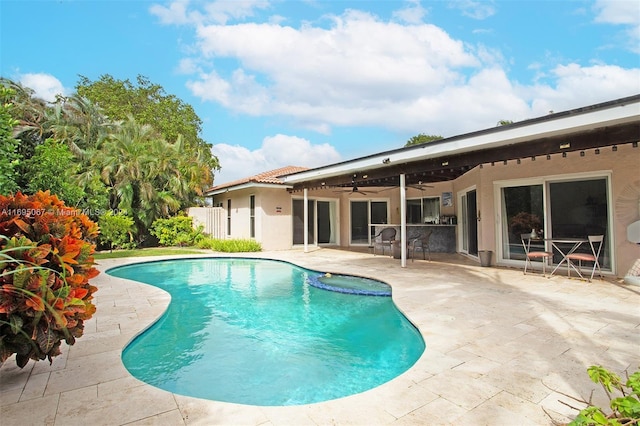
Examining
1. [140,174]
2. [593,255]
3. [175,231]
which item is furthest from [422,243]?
[140,174]

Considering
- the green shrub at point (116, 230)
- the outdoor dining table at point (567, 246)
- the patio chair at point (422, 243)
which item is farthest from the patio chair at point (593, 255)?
the green shrub at point (116, 230)

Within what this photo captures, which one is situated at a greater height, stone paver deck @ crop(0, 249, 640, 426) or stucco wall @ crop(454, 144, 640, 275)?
stucco wall @ crop(454, 144, 640, 275)

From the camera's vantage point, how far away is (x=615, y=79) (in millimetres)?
11234

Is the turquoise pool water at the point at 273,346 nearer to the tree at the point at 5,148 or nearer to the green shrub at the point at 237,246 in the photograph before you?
the tree at the point at 5,148

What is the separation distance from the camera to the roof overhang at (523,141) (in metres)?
5.91

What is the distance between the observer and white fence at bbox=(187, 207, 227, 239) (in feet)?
60.3

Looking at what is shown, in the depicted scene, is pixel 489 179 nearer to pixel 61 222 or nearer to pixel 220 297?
pixel 220 297

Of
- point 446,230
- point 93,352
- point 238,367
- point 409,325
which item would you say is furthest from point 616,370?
point 446,230

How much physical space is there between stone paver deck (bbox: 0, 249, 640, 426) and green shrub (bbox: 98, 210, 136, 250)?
10722 mm

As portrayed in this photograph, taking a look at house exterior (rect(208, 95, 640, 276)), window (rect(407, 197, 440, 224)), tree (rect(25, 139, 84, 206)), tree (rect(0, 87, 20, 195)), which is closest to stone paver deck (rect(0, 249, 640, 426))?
house exterior (rect(208, 95, 640, 276))

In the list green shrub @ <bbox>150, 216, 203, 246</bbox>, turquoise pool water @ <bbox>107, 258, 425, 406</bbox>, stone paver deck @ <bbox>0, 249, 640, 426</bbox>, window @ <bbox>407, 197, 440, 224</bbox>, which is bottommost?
turquoise pool water @ <bbox>107, 258, 425, 406</bbox>

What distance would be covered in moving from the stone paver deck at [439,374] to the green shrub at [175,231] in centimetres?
1160

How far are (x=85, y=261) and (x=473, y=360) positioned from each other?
14.2 feet

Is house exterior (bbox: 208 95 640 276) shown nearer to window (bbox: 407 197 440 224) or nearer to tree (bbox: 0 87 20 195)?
window (bbox: 407 197 440 224)
